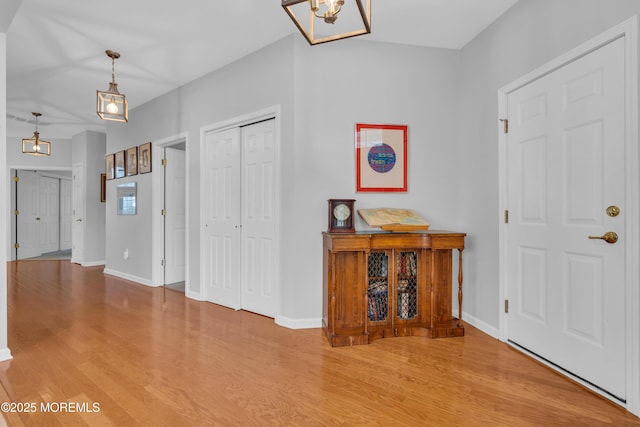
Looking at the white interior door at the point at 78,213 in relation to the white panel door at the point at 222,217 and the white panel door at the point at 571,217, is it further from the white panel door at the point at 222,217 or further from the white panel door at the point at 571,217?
the white panel door at the point at 571,217

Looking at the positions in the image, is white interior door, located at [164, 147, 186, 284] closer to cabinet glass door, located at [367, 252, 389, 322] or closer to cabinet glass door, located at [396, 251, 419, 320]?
cabinet glass door, located at [367, 252, 389, 322]

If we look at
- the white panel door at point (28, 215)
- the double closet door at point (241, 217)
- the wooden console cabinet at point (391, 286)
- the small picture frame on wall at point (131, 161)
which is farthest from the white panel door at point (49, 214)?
the wooden console cabinet at point (391, 286)

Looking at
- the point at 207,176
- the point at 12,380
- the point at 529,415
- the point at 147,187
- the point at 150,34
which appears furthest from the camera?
the point at 147,187

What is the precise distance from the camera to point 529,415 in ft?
5.42

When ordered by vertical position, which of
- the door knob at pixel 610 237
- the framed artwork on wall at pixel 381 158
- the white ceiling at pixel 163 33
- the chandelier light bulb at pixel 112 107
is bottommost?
the door knob at pixel 610 237

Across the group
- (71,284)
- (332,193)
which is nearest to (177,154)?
(71,284)

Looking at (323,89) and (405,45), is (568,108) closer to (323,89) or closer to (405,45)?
(405,45)

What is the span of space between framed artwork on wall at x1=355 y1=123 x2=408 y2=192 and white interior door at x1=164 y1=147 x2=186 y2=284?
2.85m

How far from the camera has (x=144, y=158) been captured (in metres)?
4.56

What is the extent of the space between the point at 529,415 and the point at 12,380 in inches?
117

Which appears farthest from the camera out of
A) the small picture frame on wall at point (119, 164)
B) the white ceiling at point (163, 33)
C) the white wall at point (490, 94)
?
the small picture frame on wall at point (119, 164)

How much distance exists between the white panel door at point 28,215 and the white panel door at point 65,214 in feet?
2.45

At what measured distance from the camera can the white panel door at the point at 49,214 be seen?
741 cm

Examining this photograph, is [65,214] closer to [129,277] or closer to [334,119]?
[129,277]
